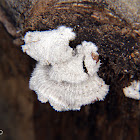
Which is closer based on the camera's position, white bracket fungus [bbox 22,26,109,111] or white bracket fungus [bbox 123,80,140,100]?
white bracket fungus [bbox 22,26,109,111]

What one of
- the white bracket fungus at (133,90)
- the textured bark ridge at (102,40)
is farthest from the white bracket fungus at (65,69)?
the white bracket fungus at (133,90)

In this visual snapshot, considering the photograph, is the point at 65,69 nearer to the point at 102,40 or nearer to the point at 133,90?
the point at 102,40

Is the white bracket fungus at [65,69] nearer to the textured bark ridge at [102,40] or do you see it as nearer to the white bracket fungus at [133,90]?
the textured bark ridge at [102,40]

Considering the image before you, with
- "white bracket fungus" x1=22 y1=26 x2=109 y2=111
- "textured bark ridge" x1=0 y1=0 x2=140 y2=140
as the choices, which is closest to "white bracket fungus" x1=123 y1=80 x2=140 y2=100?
"textured bark ridge" x1=0 y1=0 x2=140 y2=140

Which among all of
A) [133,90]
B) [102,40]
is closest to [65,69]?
[102,40]

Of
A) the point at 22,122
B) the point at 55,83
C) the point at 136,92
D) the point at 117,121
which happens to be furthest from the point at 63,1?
the point at 22,122

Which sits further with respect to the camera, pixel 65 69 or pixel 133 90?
pixel 133 90

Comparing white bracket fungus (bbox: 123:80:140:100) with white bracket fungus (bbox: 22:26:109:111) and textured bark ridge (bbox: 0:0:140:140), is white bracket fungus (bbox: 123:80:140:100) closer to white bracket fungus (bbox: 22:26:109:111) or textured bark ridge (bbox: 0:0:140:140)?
textured bark ridge (bbox: 0:0:140:140)

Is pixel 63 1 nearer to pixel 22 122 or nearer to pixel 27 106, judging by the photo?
pixel 27 106
